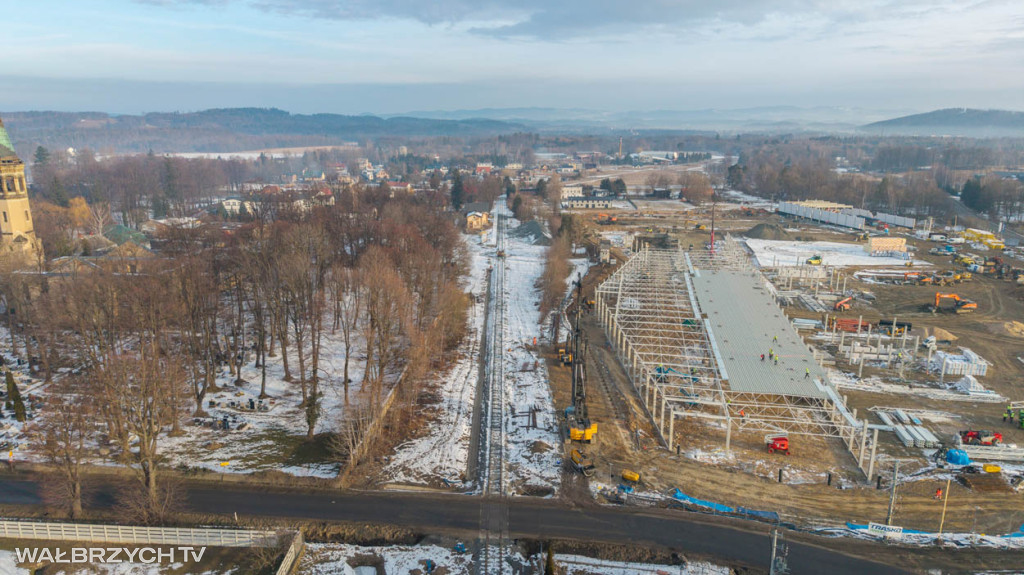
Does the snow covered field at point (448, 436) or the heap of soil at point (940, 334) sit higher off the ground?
the heap of soil at point (940, 334)

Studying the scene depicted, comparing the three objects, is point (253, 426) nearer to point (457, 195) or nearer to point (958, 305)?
point (958, 305)

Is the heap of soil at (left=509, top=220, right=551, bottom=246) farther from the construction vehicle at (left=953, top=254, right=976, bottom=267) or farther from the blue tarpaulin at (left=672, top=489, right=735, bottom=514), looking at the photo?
the blue tarpaulin at (left=672, top=489, right=735, bottom=514)

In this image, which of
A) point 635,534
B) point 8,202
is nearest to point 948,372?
point 635,534

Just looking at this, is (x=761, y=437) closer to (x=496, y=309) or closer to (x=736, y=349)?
(x=736, y=349)

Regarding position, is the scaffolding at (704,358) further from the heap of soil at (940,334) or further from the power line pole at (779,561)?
the heap of soil at (940,334)

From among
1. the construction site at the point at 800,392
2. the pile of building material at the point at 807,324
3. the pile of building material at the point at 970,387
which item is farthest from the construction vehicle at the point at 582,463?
the pile of building material at the point at 807,324
